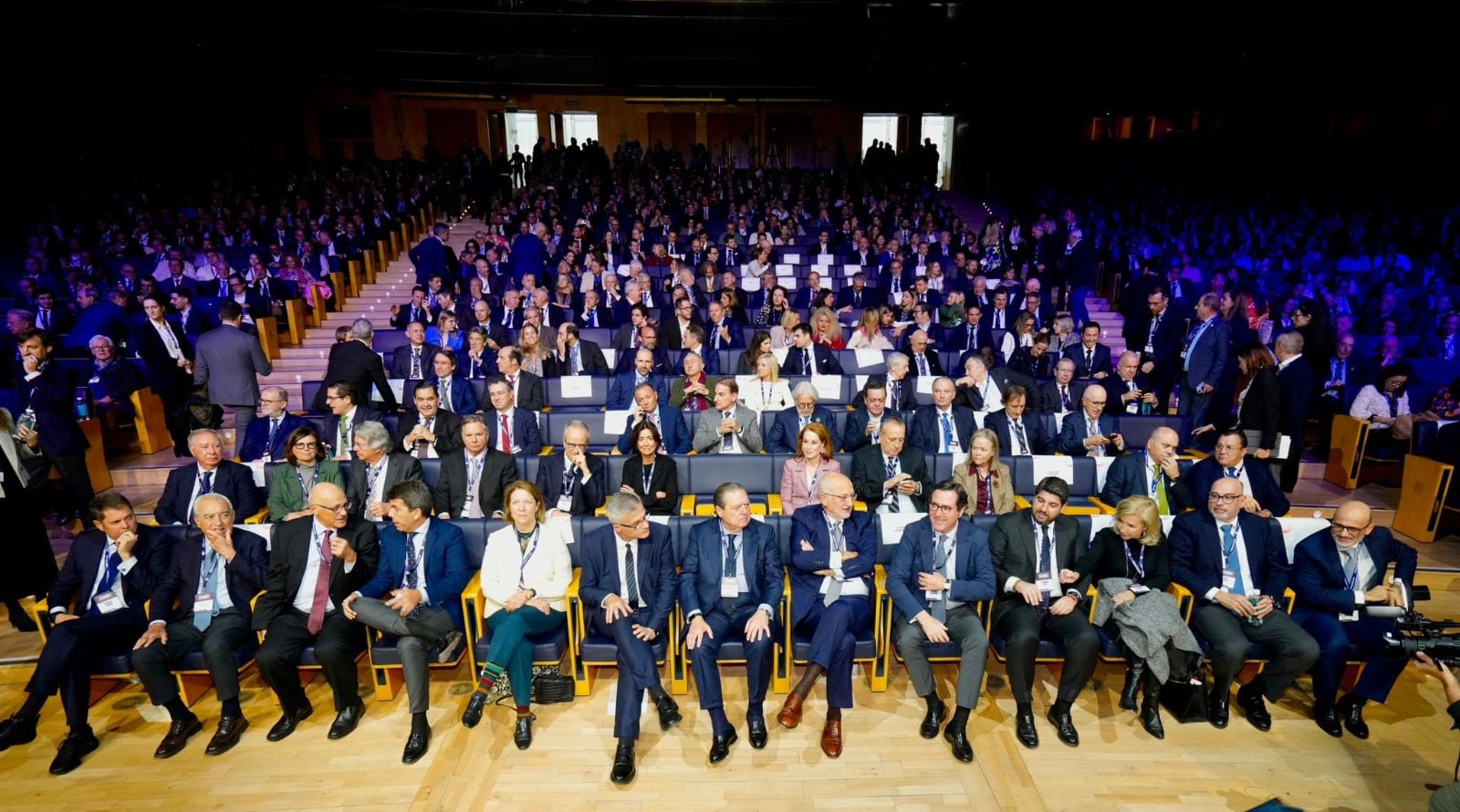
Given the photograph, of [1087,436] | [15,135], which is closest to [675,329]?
[1087,436]

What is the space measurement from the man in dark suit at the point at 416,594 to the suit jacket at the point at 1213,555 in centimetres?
363

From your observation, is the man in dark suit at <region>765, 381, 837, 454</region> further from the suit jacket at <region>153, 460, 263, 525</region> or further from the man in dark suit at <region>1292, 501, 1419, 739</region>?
the suit jacket at <region>153, 460, 263, 525</region>

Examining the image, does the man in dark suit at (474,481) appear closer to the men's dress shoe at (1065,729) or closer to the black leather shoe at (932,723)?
the black leather shoe at (932,723)

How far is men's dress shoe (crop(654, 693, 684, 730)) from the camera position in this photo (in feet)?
11.2

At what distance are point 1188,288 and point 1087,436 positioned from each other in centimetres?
430

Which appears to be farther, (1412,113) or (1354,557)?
(1412,113)

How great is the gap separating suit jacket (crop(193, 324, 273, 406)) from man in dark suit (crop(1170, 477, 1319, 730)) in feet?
21.4

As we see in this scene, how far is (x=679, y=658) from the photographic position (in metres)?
3.58

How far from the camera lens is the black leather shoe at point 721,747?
3181 millimetres

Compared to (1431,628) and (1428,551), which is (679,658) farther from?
(1428,551)

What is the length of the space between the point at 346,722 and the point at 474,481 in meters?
1.50

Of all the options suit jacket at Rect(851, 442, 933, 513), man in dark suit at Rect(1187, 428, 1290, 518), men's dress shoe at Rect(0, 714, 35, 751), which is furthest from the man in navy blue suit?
men's dress shoe at Rect(0, 714, 35, 751)

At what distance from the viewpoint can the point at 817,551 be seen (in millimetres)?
3615

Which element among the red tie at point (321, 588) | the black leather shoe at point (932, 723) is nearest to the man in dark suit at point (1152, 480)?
the black leather shoe at point (932, 723)
